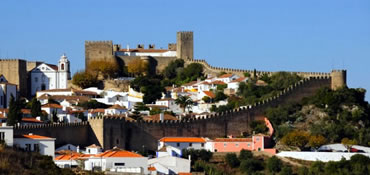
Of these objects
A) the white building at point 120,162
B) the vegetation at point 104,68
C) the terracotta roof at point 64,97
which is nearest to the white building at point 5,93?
the terracotta roof at point 64,97

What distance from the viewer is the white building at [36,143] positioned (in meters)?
56.8

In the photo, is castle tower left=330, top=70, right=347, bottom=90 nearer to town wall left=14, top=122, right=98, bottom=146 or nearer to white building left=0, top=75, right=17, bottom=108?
town wall left=14, top=122, right=98, bottom=146

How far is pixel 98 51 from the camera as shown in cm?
9238

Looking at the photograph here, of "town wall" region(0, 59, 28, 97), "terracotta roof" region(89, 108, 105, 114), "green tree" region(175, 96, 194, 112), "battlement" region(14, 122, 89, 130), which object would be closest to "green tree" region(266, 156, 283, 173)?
"battlement" region(14, 122, 89, 130)

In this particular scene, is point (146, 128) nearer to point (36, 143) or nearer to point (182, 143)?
point (182, 143)

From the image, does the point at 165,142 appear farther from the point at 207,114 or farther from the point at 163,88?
the point at 163,88

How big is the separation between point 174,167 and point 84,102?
20633mm

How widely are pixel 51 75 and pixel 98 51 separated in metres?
4.25

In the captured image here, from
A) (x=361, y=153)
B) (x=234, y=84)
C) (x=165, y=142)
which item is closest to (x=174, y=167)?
(x=165, y=142)

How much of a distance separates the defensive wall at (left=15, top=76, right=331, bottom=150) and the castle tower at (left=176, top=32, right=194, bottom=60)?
70.2ft

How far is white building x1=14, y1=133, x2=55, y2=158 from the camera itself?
56.8 m

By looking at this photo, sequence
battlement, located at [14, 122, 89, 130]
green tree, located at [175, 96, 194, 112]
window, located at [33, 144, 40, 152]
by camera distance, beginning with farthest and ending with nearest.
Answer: green tree, located at [175, 96, 194, 112], battlement, located at [14, 122, 89, 130], window, located at [33, 144, 40, 152]

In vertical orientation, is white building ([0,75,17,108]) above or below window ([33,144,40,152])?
above

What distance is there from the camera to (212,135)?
7006 centimetres
